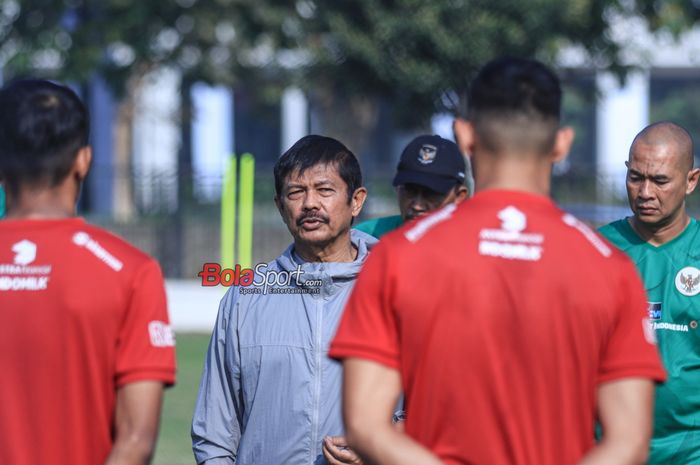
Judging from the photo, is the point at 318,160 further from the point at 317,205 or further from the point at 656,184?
the point at 656,184

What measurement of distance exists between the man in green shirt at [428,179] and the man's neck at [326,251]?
1.15 meters

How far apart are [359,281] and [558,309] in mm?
529

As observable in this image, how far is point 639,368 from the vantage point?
3.47 m

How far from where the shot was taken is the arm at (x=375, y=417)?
11.1ft

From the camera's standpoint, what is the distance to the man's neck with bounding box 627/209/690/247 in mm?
5977

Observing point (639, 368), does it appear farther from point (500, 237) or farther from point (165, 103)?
point (165, 103)

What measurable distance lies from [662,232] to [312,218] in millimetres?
1747

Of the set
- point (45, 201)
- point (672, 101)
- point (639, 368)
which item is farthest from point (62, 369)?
point (672, 101)

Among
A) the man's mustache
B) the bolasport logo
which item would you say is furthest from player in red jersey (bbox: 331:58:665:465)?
the man's mustache

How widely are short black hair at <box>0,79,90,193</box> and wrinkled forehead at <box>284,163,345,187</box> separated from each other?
1.71 meters

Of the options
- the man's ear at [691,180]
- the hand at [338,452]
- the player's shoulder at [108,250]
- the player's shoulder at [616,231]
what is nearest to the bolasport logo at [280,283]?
the hand at [338,452]

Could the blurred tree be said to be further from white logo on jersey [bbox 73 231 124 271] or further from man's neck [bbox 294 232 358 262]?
white logo on jersey [bbox 73 231 124 271]

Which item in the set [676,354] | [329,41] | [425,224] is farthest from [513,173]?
[329,41]

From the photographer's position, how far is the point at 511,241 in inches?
136
